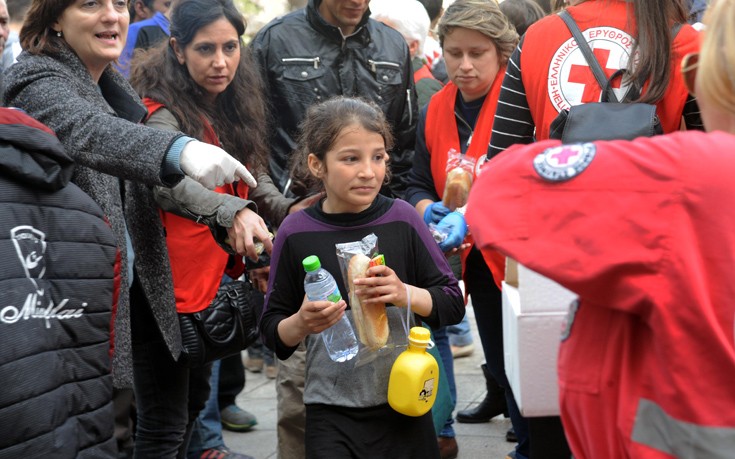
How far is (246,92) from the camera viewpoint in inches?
165

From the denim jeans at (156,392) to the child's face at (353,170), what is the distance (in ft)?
3.24

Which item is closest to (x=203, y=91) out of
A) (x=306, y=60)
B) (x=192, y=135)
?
(x=192, y=135)

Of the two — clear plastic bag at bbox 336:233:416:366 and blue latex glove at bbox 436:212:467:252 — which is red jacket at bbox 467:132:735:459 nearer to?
clear plastic bag at bbox 336:233:416:366

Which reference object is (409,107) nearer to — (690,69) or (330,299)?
(330,299)

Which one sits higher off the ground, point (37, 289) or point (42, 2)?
point (42, 2)

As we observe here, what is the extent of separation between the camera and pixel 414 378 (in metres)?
2.90

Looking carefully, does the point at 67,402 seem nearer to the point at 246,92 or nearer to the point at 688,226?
the point at 688,226

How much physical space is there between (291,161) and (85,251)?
5.52 feet

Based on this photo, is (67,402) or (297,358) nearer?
(67,402)

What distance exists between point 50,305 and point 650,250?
1.52m

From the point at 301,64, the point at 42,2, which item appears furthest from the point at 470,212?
the point at 301,64

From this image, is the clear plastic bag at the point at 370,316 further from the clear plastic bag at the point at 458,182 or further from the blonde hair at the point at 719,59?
the blonde hair at the point at 719,59

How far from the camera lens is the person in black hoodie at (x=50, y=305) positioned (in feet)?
7.14

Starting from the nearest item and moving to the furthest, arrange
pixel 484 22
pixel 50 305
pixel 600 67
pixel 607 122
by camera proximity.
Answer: pixel 50 305
pixel 607 122
pixel 600 67
pixel 484 22
